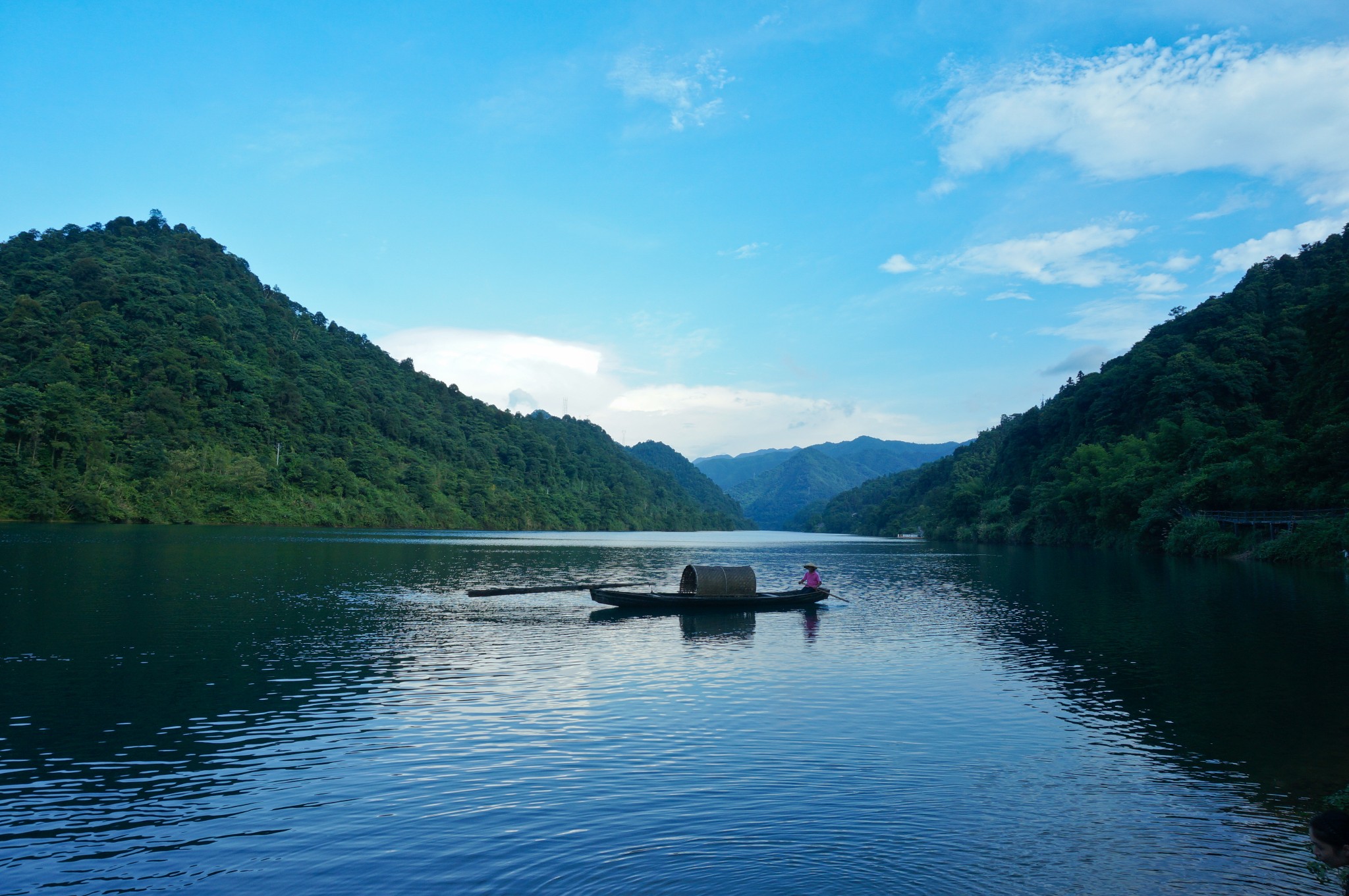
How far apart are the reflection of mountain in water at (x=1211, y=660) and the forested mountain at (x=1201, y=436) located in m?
20.2

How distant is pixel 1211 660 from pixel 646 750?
19.7m

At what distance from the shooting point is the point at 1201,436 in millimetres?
97000

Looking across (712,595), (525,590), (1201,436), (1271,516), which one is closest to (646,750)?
(712,595)

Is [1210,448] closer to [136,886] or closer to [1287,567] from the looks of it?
[1287,567]

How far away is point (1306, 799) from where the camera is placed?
41.6 feet

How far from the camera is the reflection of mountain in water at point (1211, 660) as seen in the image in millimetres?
15602

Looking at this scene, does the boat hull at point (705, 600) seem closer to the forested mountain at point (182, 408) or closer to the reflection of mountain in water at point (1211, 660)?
the reflection of mountain in water at point (1211, 660)

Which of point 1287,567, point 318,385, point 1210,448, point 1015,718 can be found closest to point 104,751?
point 1015,718

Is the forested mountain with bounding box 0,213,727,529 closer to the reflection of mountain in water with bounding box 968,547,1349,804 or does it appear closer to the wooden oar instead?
the wooden oar

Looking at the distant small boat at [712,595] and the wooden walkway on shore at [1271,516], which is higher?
the wooden walkway on shore at [1271,516]

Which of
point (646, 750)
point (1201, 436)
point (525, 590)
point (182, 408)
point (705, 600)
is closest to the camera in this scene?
point (646, 750)

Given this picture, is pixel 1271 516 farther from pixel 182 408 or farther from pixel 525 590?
pixel 182 408

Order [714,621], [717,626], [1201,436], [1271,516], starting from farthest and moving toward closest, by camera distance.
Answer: [1201,436] < [1271,516] < [714,621] < [717,626]

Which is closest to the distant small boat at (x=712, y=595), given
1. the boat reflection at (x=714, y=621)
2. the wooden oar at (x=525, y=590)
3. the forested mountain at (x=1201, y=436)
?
the boat reflection at (x=714, y=621)
